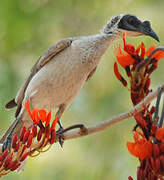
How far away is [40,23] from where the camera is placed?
234 inches

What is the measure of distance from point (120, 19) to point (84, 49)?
0.65 meters

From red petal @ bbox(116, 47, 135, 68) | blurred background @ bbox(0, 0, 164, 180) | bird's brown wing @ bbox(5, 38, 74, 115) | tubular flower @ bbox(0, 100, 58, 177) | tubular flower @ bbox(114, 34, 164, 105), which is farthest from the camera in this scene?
blurred background @ bbox(0, 0, 164, 180)

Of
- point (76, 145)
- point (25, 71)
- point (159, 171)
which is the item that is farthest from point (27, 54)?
point (159, 171)

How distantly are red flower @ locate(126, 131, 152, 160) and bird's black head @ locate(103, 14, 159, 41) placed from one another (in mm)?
1403

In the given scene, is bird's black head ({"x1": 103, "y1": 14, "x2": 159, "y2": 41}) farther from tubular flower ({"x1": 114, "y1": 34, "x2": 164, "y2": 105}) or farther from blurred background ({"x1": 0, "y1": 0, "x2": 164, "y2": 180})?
blurred background ({"x1": 0, "y1": 0, "x2": 164, "y2": 180})

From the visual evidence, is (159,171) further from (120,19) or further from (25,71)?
(25,71)

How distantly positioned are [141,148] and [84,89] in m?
4.31

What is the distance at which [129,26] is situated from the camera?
3701mm

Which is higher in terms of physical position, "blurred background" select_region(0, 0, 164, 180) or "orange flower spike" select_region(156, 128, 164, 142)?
"orange flower spike" select_region(156, 128, 164, 142)

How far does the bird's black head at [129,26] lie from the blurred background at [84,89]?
1.13 metres

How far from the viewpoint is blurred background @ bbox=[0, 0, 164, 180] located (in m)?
5.26

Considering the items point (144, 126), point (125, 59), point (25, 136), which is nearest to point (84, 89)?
point (25, 136)

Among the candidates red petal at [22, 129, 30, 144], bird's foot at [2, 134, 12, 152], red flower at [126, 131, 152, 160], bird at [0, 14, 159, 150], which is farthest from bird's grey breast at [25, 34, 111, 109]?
red flower at [126, 131, 152, 160]

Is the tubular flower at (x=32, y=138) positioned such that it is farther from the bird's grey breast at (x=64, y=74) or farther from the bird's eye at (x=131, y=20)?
the bird's grey breast at (x=64, y=74)
